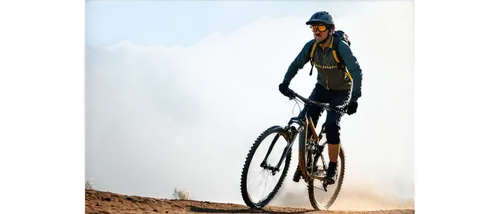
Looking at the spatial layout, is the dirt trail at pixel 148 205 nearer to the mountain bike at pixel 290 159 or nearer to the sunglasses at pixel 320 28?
the mountain bike at pixel 290 159

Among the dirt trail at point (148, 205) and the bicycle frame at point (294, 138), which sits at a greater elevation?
the bicycle frame at point (294, 138)

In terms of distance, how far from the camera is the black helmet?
628 cm

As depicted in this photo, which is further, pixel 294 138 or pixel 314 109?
pixel 314 109

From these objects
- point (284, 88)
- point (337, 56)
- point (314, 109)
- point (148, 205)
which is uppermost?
point (337, 56)

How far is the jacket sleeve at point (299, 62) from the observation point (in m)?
6.47

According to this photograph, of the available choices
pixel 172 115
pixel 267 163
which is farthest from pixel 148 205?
pixel 267 163

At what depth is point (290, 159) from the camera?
20.1ft

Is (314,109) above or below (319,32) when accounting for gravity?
below

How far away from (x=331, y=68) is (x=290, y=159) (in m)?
1.10

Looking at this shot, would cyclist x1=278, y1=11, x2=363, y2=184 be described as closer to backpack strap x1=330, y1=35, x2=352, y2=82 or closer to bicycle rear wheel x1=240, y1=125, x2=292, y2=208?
backpack strap x1=330, y1=35, x2=352, y2=82

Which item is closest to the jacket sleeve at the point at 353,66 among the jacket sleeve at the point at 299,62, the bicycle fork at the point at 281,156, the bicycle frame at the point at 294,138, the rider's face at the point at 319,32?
the rider's face at the point at 319,32

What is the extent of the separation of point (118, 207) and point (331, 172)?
2341 mm

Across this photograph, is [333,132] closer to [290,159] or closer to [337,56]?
[290,159]

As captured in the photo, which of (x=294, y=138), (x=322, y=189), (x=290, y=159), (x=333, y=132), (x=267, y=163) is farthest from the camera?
(x=322, y=189)
